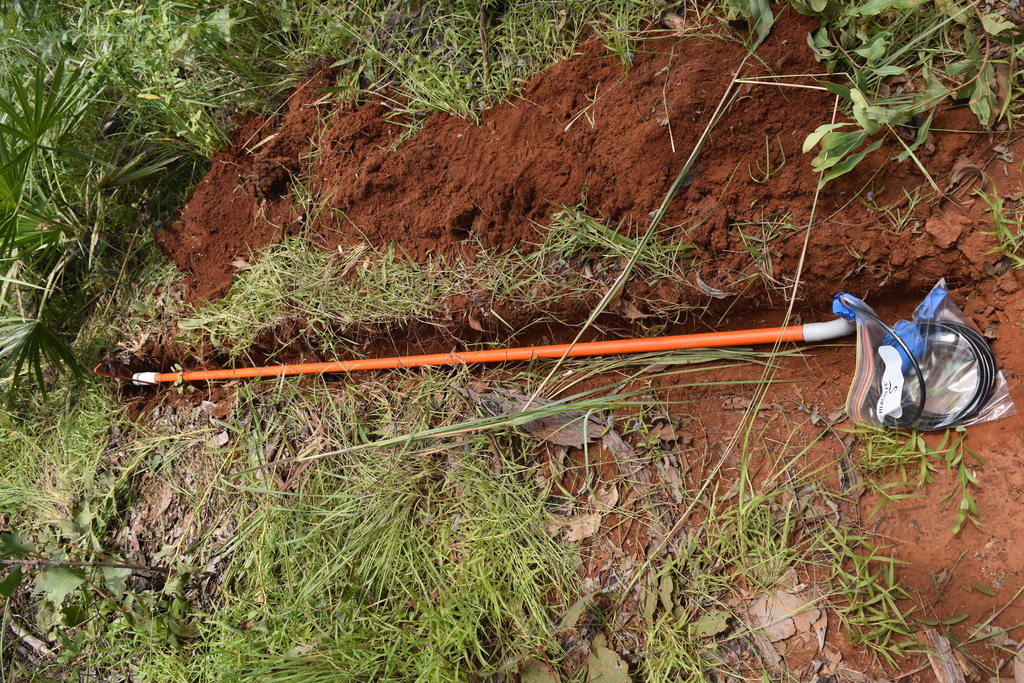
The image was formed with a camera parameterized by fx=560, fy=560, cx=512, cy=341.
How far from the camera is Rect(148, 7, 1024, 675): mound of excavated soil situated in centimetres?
163

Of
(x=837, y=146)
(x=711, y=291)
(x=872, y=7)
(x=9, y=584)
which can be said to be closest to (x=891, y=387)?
(x=711, y=291)

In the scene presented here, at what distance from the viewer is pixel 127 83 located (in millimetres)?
2336

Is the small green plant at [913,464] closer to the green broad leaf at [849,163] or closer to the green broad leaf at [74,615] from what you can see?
the green broad leaf at [849,163]

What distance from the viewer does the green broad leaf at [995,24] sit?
160cm

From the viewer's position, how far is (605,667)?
5.68ft

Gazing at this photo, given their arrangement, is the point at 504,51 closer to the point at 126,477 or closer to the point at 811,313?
the point at 811,313

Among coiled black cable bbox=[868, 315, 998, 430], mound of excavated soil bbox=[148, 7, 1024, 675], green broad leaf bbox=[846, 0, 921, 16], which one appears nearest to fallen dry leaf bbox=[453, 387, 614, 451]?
mound of excavated soil bbox=[148, 7, 1024, 675]

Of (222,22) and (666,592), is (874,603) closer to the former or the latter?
(666,592)

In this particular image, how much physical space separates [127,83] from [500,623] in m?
2.60

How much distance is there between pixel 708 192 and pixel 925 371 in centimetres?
85

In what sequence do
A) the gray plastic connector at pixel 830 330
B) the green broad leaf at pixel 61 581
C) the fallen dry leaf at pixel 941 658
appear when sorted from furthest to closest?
the green broad leaf at pixel 61 581 → the gray plastic connector at pixel 830 330 → the fallen dry leaf at pixel 941 658

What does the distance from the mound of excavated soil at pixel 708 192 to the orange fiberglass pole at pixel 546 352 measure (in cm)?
12

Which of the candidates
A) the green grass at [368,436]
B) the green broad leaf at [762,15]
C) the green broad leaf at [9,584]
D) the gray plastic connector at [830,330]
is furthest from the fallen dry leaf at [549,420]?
the green broad leaf at [9,584]

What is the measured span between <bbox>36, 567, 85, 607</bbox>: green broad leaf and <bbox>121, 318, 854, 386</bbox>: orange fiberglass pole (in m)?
0.78
